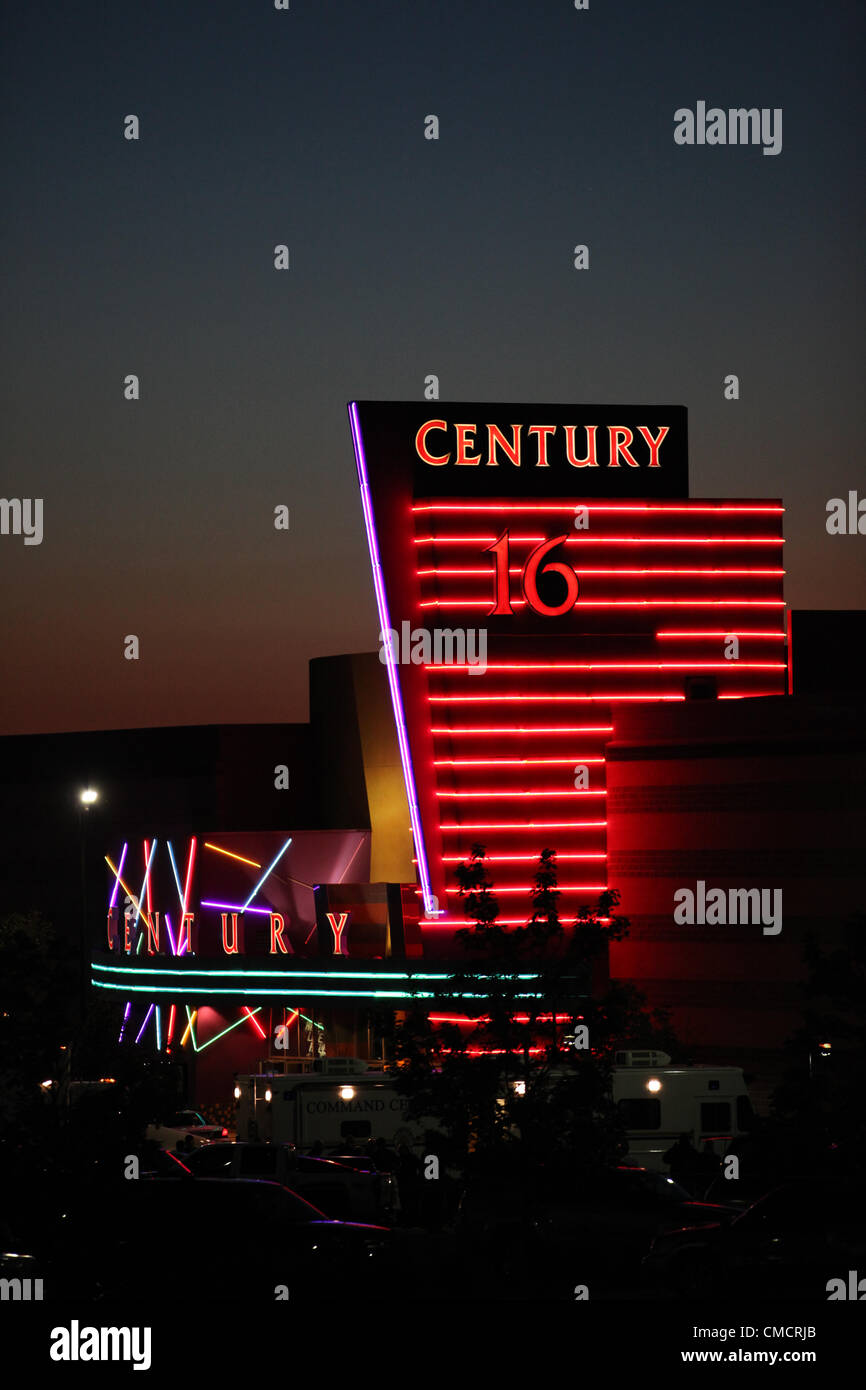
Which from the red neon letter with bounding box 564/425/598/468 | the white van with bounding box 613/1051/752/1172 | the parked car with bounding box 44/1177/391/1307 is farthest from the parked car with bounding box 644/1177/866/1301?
the red neon letter with bounding box 564/425/598/468

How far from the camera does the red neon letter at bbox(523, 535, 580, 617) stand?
59719mm

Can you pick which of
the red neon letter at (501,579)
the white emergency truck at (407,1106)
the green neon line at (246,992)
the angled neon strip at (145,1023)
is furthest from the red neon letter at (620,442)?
the angled neon strip at (145,1023)

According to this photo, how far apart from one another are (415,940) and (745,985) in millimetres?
16949

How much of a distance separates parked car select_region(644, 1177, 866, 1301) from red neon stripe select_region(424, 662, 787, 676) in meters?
35.6

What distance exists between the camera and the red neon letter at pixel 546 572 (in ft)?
196

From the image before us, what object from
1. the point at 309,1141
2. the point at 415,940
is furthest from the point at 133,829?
the point at 309,1141

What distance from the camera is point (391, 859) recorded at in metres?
75.2

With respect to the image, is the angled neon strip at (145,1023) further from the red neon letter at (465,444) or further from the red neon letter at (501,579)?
the red neon letter at (465,444)

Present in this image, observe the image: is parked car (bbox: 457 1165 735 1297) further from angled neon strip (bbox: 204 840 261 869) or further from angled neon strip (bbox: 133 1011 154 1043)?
angled neon strip (bbox: 133 1011 154 1043)

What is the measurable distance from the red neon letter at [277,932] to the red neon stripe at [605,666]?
15.5 metres

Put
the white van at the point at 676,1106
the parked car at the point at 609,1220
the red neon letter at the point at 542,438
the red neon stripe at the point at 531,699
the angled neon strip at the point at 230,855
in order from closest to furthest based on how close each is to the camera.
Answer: the parked car at the point at 609,1220
the white van at the point at 676,1106
the red neon stripe at the point at 531,699
the red neon letter at the point at 542,438
the angled neon strip at the point at 230,855

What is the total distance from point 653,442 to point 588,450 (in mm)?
2176

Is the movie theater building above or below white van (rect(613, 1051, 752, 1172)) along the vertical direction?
above
